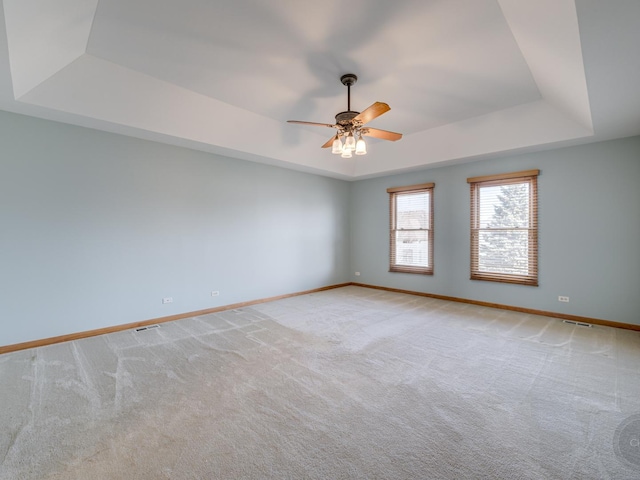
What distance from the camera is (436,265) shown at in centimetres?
592

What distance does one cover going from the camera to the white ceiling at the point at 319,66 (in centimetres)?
234

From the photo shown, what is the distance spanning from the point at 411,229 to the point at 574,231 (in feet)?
8.85

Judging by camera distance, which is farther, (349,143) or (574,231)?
(574,231)

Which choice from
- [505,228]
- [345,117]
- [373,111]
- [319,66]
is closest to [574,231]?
[505,228]

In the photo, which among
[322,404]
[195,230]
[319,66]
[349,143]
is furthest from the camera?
[195,230]

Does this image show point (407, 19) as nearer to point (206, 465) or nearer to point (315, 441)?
point (315, 441)

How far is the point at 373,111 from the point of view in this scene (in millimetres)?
3100

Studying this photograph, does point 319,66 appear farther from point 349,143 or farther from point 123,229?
point 123,229

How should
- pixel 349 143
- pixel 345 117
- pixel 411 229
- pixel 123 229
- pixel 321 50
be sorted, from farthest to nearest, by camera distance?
pixel 411 229, pixel 123 229, pixel 349 143, pixel 345 117, pixel 321 50

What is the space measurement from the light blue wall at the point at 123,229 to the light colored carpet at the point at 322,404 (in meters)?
0.55

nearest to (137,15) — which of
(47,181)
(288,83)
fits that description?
(288,83)

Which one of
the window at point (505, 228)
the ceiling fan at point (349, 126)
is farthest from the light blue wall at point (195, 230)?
the ceiling fan at point (349, 126)

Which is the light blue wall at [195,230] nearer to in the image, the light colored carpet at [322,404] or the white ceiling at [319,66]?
the white ceiling at [319,66]

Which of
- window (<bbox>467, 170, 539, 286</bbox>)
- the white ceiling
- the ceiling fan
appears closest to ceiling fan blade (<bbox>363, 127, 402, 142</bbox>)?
the ceiling fan
